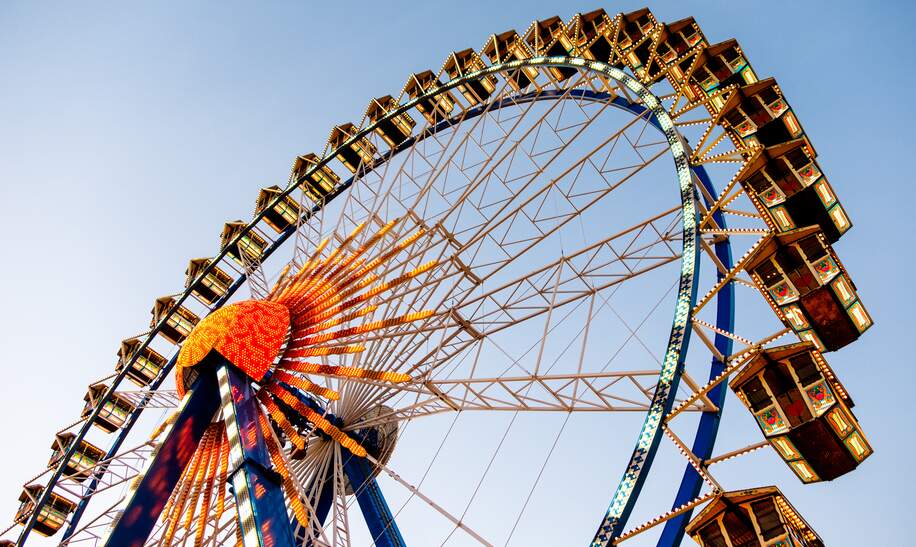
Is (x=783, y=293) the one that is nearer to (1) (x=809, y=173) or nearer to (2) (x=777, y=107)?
(1) (x=809, y=173)

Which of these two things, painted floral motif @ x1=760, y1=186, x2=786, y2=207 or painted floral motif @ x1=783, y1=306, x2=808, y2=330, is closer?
painted floral motif @ x1=783, y1=306, x2=808, y2=330

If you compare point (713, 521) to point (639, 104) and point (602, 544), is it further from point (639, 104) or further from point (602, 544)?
point (639, 104)

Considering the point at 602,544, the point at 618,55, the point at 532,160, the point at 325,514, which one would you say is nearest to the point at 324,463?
the point at 325,514

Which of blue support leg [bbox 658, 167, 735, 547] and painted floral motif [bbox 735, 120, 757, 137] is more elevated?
painted floral motif [bbox 735, 120, 757, 137]

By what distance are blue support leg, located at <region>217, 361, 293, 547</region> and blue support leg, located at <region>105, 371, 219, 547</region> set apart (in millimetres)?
516

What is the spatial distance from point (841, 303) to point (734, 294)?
184cm

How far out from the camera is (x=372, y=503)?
14.5m

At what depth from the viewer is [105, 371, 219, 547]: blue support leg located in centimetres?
1158

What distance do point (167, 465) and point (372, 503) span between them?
12.4 ft

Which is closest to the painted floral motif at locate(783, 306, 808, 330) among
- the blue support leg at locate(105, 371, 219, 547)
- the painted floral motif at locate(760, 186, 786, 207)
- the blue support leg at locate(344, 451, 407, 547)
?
the painted floral motif at locate(760, 186, 786, 207)

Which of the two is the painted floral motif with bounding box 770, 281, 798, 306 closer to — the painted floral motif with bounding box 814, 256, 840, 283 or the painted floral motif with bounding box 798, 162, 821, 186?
the painted floral motif with bounding box 814, 256, 840, 283

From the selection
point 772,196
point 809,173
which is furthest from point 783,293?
point 809,173

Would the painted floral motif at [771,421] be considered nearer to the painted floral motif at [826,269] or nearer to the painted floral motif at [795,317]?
the painted floral motif at [795,317]

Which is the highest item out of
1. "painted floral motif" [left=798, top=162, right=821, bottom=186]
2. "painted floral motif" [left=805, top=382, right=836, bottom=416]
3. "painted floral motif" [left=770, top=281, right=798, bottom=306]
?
"painted floral motif" [left=798, top=162, right=821, bottom=186]
